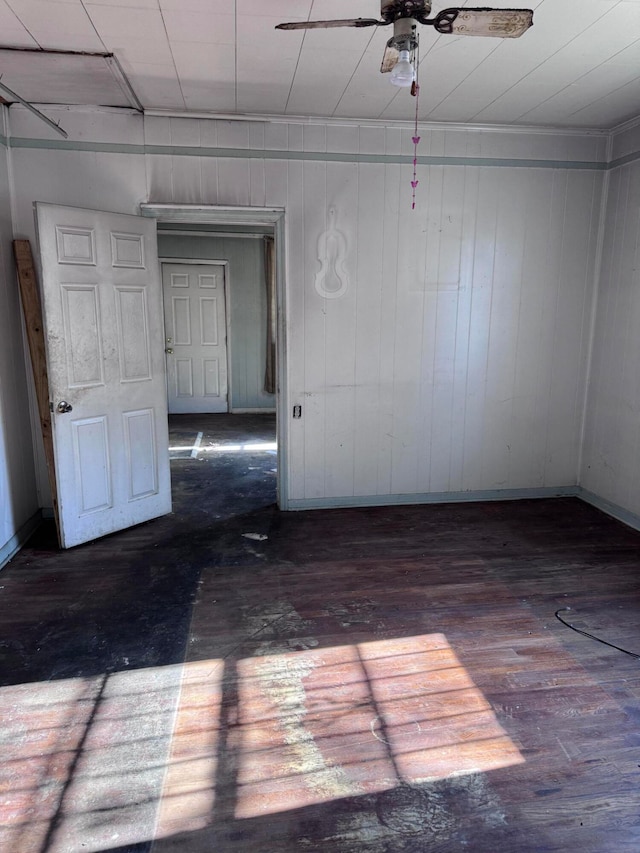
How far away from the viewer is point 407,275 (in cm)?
410

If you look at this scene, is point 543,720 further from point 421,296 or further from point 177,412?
point 177,412

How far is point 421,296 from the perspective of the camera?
4148 millimetres

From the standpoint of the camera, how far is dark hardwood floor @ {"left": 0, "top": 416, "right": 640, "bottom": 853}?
5.42 feet

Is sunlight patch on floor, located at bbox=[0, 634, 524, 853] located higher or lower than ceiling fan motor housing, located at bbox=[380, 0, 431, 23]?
lower

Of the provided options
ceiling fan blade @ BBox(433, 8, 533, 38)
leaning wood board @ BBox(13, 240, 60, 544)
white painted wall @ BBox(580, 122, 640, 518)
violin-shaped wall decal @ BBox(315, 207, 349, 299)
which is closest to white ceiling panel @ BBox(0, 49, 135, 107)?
leaning wood board @ BBox(13, 240, 60, 544)

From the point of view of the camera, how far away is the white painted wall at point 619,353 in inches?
153

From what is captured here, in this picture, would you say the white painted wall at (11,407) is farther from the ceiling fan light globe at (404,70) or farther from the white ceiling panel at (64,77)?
the ceiling fan light globe at (404,70)

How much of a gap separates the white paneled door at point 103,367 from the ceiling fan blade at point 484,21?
2392 millimetres

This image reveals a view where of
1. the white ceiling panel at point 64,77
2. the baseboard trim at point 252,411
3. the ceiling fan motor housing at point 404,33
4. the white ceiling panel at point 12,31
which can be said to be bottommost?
the baseboard trim at point 252,411

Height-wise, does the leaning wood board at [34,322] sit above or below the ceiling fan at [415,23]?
below

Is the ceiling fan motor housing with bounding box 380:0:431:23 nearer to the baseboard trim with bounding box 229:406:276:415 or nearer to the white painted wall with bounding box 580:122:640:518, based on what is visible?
the white painted wall with bounding box 580:122:640:518

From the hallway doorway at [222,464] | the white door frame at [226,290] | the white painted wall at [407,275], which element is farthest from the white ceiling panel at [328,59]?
the white door frame at [226,290]

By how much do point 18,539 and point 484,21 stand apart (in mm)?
3702

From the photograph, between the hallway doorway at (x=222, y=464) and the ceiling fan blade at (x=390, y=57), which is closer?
the ceiling fan blade at (x=390, y=57)
